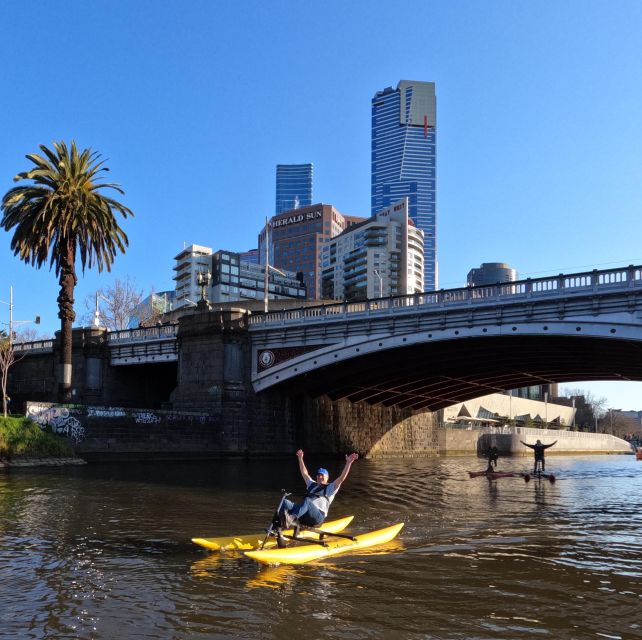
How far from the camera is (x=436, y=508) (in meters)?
21.3

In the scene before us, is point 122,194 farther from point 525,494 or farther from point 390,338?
point 525,494


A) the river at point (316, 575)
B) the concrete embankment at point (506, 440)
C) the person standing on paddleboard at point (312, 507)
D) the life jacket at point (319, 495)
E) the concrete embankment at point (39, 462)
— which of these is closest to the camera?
the river at point (316, 575)

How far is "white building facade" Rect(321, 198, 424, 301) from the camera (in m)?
174

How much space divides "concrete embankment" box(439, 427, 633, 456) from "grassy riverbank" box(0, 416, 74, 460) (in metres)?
45.9

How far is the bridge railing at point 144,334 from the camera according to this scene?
2008 inches

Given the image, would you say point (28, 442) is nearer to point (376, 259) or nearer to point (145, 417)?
point (145, 417)

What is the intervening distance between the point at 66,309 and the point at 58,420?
8.01 metres

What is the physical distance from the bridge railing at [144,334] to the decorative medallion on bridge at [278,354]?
7.57 metres

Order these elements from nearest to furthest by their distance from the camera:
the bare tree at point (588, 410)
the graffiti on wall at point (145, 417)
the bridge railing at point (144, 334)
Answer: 1. the graffiti on wall at point (145, 417)
2. the bridge railing at point (144, 334)
3. the bare tree at point (588, 410)

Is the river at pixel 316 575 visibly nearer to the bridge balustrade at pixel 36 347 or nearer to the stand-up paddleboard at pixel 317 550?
the stand-up paddleboard at pixel 317 550

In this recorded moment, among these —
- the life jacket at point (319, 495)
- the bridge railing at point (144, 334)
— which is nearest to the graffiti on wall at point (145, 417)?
the bridge railing at point (144, 334)

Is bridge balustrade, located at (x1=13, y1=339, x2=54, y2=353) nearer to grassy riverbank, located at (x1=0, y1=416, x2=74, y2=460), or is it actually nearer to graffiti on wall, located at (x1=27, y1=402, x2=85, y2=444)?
graffiti on wall, located at (x1=27, y1=402, x2=85, y2=444)

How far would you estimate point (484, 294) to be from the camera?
39.3 metres

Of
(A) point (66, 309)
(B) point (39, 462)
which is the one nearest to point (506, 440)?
(A) point (66, 309)
